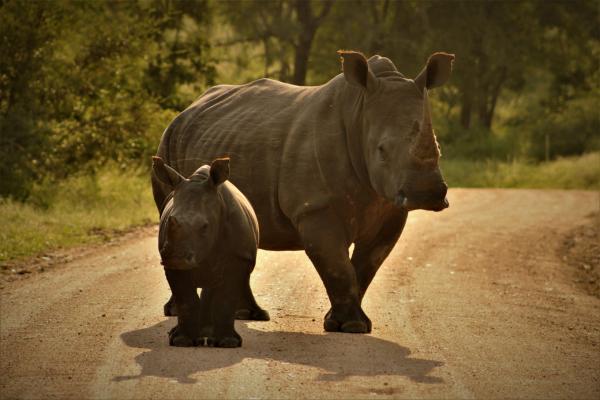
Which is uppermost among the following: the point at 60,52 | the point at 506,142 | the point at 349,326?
the point at 60,52

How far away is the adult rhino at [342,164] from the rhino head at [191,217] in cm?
101

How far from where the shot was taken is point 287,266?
1253 centimetres

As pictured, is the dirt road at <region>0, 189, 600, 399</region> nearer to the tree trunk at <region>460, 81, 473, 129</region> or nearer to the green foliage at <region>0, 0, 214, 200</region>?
the green foliage at <region>0, 0, 214, 200</region>

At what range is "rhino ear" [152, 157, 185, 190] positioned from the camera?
25.6 feet

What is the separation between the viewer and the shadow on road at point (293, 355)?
7.09 m

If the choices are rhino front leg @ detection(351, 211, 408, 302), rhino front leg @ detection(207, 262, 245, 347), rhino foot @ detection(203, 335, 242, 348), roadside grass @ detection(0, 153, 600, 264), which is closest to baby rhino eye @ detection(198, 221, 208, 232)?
rhino front leg @ detection(207, 262, 245, 347)

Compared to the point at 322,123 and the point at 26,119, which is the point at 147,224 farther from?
the point at 322,123

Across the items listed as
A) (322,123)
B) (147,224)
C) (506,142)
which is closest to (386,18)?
(506,142)

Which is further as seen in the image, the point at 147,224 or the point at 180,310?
the point at 147,224

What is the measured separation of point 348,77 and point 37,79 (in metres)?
10.6

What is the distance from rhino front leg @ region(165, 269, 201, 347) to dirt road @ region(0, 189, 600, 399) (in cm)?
14

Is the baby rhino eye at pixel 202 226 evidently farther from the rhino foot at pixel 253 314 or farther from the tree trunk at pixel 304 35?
the tree trunk at pixel 304 35

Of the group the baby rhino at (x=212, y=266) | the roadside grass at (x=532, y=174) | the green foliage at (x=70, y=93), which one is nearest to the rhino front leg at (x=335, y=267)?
the baby rhino at (x=212, y=266)

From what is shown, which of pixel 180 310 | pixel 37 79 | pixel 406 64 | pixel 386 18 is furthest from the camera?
pixel 386 18
